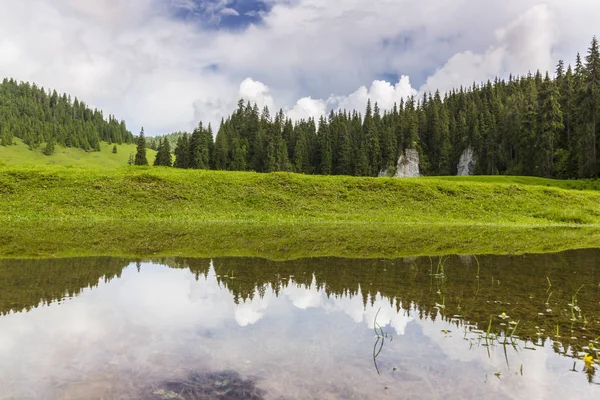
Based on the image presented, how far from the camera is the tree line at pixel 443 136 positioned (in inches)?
3100

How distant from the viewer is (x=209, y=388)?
542 cm

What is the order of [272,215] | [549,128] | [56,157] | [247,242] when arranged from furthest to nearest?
1. [56,157]
2. [549,128]
3. [272,215]
4. [247,242]

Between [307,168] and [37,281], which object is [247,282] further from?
[307,168]

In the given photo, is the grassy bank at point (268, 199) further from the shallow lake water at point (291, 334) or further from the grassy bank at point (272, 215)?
the shallow lake water at point (291, 334)

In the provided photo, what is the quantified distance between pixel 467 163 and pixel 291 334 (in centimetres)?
12574

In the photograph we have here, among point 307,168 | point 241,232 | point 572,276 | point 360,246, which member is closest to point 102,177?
point 241,232

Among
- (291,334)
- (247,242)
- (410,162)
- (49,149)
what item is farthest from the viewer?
(49,149)

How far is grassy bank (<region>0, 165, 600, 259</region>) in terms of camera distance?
1975 centimetres

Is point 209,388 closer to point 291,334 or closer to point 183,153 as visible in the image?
point 291,334

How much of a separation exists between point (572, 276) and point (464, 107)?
141426 millimetres

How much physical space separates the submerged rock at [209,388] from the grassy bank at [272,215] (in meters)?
10.9

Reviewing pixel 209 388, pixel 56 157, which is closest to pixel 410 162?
pixel 209 388

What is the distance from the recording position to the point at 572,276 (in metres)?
13.9

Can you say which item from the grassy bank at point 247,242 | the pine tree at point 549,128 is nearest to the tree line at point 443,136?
the pine tree at point 549,128
